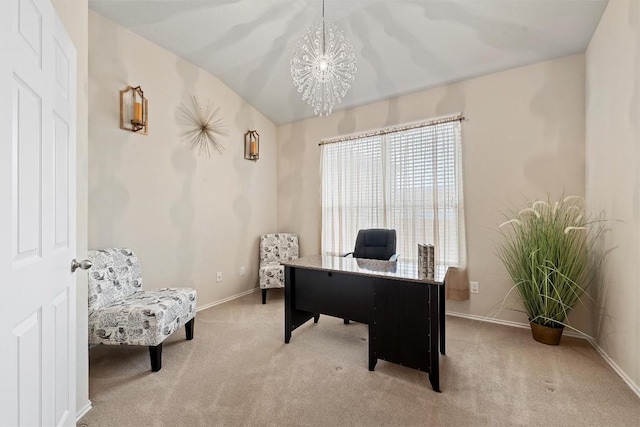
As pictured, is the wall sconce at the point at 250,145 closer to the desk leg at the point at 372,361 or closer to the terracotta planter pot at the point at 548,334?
the desk leg at the point at 372,361

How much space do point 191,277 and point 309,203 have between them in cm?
185

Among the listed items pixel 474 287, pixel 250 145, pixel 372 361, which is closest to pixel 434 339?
pixel 372 361

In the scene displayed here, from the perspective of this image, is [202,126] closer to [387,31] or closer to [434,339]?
[387,31]

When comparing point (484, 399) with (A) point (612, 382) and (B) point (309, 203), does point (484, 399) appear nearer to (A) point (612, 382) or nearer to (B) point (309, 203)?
(A) point (612, 382)

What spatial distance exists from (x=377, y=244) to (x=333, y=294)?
0.99 metres

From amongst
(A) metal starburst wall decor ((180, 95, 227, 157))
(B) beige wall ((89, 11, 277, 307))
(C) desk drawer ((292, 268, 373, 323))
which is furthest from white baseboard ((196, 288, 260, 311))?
(A) metal starburst wall decor ((180, 95, 227, 157))

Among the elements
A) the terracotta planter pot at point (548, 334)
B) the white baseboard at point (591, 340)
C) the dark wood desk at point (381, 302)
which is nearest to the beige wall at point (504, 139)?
the white baseboard at point (591, 340)

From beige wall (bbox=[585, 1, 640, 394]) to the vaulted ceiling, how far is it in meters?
0.36

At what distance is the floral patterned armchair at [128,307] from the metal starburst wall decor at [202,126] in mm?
1426

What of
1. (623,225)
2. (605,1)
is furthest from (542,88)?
(623,225)

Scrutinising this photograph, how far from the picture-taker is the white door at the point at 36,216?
2.74 ft

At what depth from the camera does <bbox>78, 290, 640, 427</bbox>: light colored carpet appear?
154 cm

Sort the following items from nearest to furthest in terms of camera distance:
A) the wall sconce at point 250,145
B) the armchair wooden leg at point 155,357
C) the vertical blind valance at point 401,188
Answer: the armchair wooden leg at point 155,357 → the vertical blind valance at point 401,188 → the wall sconce at point 250,145

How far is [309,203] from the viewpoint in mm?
4156
